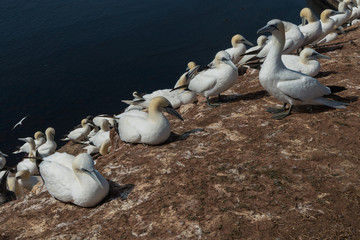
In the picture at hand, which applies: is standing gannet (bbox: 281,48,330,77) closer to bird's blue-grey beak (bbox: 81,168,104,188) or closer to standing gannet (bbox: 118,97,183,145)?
standing gannet (bbox: 118,97,183,145)

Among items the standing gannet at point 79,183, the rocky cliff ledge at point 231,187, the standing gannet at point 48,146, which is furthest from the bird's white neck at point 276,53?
the standing gannet at point 48,146

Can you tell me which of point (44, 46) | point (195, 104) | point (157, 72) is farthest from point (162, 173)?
point (44, 46)

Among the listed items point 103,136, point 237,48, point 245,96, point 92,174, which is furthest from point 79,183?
point 237,48

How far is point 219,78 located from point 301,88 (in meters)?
2.13

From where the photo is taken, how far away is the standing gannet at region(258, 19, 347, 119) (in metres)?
6.92

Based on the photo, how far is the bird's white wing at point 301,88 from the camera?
22.6 ft

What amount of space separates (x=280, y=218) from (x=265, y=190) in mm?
595

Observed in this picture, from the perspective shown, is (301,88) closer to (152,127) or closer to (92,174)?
(152,127)

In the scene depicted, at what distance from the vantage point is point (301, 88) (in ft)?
22.6

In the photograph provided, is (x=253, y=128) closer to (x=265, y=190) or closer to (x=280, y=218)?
(x=265, y=190)

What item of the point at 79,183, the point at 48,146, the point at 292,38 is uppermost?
the point at 292,38

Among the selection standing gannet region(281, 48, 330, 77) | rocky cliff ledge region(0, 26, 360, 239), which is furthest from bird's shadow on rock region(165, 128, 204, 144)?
standing gannet region(281, 48, 330, 77)

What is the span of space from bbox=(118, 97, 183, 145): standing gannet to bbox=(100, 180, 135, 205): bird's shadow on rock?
4.10 feet

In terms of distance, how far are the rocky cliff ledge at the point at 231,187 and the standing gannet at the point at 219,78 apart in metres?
0.97
